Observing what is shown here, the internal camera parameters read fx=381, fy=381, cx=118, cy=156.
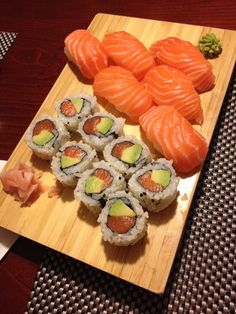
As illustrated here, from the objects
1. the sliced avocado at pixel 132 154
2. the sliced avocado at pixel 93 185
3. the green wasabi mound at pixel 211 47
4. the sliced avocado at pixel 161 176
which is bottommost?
the sliced avocado at pixel 161 176

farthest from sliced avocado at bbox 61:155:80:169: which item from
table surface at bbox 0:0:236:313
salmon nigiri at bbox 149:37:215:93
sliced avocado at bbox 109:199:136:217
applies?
salmon nigiri at bbox 149:37:215:93

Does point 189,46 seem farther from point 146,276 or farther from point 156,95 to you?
point 146,276

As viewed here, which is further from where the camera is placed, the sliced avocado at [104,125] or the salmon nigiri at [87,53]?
the salmon nigiri at [87,53]

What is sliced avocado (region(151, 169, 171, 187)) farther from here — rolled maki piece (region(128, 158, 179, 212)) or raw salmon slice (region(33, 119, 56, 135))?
raw salmon slice (region(33, 119, 56, 135))

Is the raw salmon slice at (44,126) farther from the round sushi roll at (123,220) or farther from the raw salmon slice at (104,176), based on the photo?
the round sushi roll at (123,220)

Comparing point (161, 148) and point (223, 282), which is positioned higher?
point (161, 148)

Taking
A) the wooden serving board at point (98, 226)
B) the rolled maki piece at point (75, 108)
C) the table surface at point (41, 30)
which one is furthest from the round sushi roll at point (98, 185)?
the table surface at point (41, 30)

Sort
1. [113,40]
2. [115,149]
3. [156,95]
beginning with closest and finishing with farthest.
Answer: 1. [115,149]
2. [156,95]
3. [113,40]

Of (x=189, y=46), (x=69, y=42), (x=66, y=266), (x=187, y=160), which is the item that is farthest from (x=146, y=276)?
(x=69, y=42)
